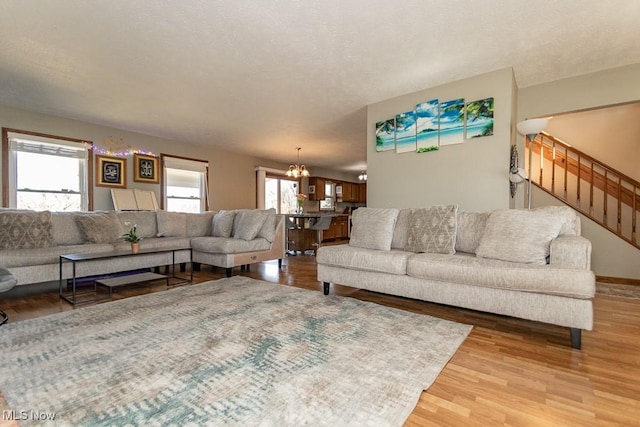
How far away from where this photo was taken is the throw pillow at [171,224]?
4.77 m

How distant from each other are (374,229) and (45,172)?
17.6ft

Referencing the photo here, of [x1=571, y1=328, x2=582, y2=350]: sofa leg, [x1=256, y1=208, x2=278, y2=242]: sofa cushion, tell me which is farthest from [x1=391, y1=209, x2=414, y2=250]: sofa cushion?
[x1=256, y1=208, x2=278, y2=242]: sofa cushion

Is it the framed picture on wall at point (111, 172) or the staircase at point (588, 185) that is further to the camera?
the framed picture on wall at point (111, 172)

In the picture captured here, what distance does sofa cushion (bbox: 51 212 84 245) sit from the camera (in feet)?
12.2

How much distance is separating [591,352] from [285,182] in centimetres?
783

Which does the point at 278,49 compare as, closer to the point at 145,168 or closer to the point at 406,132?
the point at 406,132

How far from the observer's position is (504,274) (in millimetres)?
2084

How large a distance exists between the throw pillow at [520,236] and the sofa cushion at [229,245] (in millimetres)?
2894

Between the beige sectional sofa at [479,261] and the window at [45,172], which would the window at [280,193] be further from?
the beige sectional sofa at [479,261]

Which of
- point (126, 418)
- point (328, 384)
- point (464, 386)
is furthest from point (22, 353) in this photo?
point (464, 386)

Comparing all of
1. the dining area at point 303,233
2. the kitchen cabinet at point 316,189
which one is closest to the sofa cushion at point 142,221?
the dining area at point 303,233

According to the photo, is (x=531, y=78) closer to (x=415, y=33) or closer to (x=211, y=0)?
(x=415, y=33)

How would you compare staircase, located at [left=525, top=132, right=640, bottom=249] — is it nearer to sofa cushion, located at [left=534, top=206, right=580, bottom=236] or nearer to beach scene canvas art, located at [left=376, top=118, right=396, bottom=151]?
beach scene canvas art, located at [left=376, top=118, right=396, bottom=151]

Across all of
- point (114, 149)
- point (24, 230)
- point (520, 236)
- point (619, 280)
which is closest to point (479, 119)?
point (520, 236)
